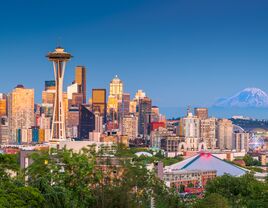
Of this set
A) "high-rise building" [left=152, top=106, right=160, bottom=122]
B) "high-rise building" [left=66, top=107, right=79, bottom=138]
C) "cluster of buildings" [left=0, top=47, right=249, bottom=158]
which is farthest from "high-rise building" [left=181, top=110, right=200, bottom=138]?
"high-rise building" [left=152, top=106, right=160, bottom=122]

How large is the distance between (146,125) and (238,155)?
4944cm

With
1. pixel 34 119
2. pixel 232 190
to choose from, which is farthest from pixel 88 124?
pixel 232 190

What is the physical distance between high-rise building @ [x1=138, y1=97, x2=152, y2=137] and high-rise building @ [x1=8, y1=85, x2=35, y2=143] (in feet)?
68.6

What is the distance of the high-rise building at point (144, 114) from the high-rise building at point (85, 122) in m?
9.57

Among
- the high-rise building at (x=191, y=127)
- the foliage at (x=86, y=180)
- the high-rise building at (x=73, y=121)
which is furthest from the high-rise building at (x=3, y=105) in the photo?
the foliage at (x=86, y=180)

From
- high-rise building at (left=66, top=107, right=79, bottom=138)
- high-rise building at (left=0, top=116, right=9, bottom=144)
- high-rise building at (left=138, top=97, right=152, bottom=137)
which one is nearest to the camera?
high-rise building at (left=0, top=116, right=9, bottom=144)

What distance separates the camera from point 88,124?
153 meters

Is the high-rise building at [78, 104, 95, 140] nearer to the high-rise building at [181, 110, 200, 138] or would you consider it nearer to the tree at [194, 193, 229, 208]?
the high-rise building at [181, 110, 200, 138]

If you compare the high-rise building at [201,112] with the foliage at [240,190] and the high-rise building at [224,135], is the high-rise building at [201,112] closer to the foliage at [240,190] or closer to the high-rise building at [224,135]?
the high-rise building at [224,135]

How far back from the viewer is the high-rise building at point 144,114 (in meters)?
153

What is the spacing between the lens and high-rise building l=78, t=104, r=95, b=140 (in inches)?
5974

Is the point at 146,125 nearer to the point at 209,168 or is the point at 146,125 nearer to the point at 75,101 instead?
the point at 75,101

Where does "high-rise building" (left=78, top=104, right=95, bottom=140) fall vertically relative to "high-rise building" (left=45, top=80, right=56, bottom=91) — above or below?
below

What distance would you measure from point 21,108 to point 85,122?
12.4 metres
